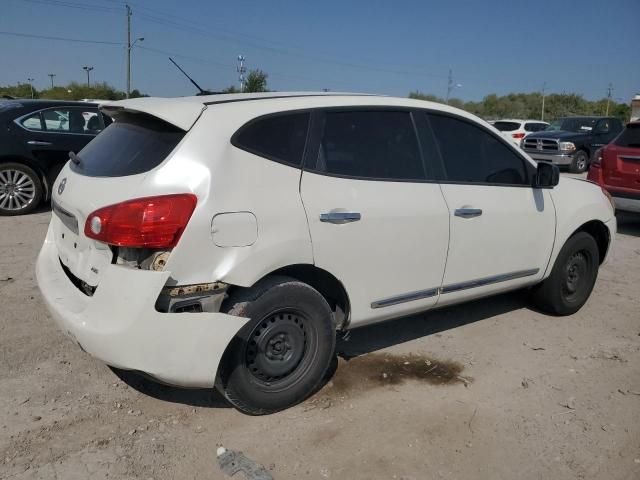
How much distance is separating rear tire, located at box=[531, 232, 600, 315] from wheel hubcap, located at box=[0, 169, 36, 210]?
7062 millimetres

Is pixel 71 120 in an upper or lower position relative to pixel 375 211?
upper

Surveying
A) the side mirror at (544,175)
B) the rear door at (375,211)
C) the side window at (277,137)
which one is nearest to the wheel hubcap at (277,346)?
the rear door at (375,211)

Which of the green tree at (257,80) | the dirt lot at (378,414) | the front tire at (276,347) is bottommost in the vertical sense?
the dirt lot at (378,414)

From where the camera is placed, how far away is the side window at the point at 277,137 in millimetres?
3020

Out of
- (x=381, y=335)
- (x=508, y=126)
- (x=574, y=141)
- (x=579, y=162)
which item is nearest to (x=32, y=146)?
(x=381, y=335)

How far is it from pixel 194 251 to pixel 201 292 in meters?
0.22

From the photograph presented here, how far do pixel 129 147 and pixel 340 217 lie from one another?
1.24 m

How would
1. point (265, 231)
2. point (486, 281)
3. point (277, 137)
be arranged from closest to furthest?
point (265, 231) < point (277, 137) < point (486, 281)

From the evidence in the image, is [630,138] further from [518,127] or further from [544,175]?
[518,127]

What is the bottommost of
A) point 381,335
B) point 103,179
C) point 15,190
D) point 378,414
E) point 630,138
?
point 378,414

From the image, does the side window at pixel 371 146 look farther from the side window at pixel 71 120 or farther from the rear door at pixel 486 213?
the side window at pixel 71 120

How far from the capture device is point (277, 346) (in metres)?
3.15

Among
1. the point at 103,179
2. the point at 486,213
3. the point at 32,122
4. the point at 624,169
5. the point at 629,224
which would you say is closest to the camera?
the point at 103,179

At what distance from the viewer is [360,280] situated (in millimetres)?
3373
